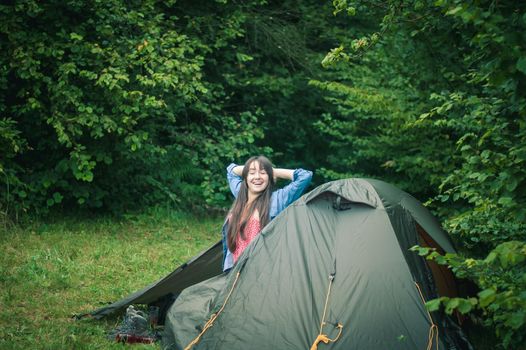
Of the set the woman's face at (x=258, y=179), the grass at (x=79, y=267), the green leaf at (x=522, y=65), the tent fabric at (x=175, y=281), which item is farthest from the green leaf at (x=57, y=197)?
the green leaf at (x=522, y=65)

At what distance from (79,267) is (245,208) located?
2631mm

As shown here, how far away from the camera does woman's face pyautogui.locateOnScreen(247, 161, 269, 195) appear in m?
5.13

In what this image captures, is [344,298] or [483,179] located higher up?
[483,179]

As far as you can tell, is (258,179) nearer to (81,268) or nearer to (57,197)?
(81,268)

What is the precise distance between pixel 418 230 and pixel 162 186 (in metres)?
5.78

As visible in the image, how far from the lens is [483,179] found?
129 inches

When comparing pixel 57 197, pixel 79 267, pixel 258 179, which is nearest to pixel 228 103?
pixel 57 197

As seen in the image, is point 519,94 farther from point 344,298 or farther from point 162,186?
point 162,186

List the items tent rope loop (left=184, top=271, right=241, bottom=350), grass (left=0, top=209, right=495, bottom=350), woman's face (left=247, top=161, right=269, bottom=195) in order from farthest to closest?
1. woman's face (left=247, top=161, right=269, bottom=195)
2. grass (left=0, top=209, right=495, bottom=350)
3. tent rope loop (left=184, top=271, right=241, bottom=350)

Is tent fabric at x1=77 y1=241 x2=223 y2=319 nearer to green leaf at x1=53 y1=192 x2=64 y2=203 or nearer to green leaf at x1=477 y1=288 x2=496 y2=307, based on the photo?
green leaf at x1=477 y1=288 x2=496 y2=307

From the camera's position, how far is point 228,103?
37.6ft

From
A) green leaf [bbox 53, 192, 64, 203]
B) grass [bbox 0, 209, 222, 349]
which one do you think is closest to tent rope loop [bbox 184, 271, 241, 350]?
grass [bbox 0, 209, 222, 349]

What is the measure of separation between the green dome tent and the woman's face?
2.15 feet

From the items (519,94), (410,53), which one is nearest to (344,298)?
(519,94)
